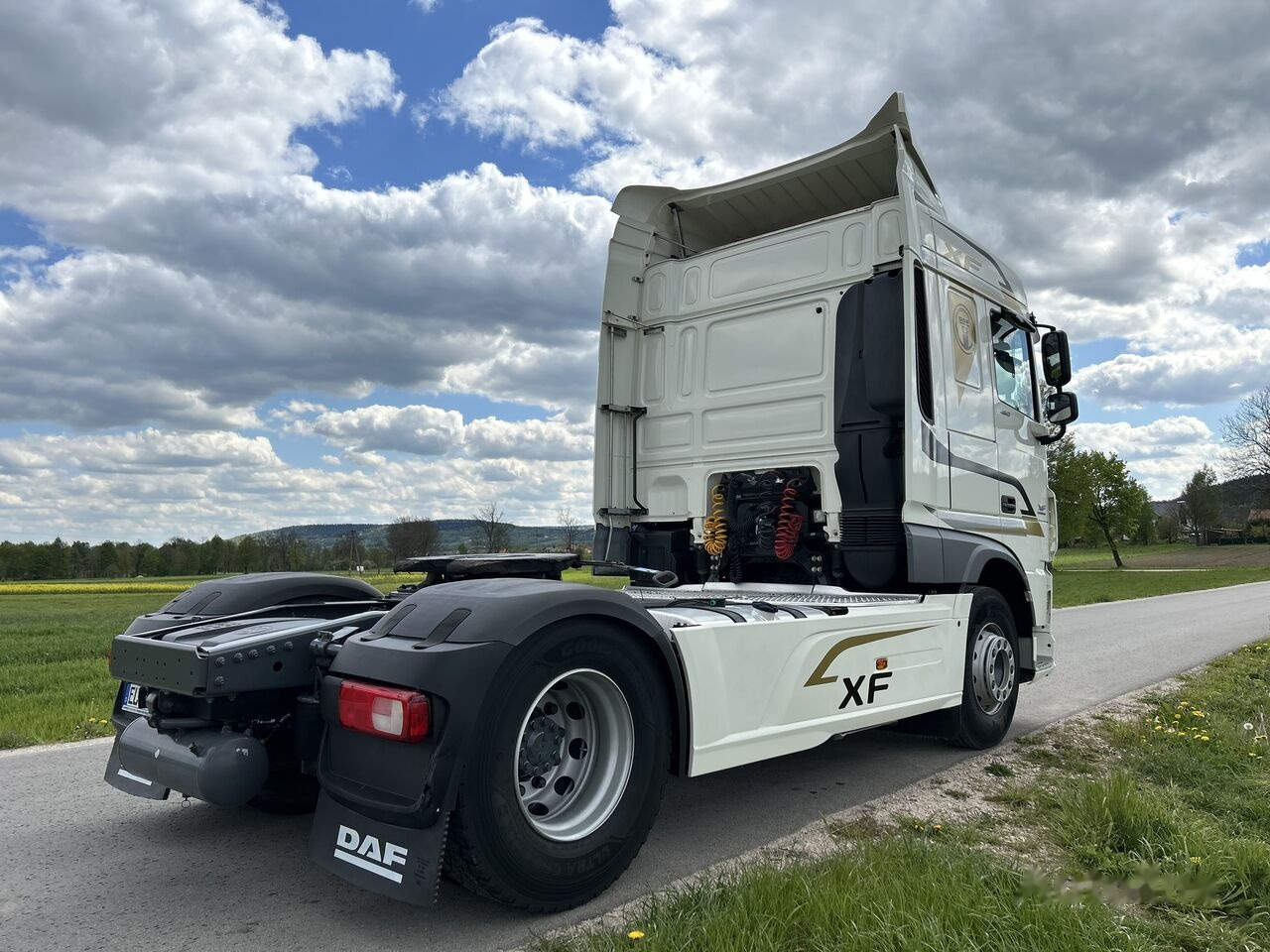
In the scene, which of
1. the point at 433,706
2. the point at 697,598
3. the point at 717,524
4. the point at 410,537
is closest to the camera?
the point at 433,706

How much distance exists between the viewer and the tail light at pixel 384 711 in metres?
2.63

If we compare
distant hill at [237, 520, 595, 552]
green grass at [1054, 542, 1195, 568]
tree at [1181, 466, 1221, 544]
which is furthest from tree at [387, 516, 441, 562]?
tree at [1181, 466, 1221, 544]

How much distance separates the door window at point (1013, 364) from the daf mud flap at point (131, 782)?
524cm

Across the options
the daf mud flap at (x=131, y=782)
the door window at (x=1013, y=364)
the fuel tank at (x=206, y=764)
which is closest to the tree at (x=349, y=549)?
the door window at (x=1013, y=364)

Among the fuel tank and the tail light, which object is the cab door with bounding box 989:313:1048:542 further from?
the fuel tank

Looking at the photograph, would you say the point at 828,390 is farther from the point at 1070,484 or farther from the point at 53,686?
the point at 1070,484

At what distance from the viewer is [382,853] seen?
2.65 metres

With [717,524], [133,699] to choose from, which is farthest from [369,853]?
[717,524]

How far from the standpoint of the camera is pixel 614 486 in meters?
6.16

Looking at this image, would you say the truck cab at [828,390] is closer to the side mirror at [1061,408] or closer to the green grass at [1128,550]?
the side mirror at [1061,408]

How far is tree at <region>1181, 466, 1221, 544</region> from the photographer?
87438 millimetres

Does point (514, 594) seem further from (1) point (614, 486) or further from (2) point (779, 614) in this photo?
(1) point (614, 486)

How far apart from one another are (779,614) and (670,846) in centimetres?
108

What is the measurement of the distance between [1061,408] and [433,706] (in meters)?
5.54
